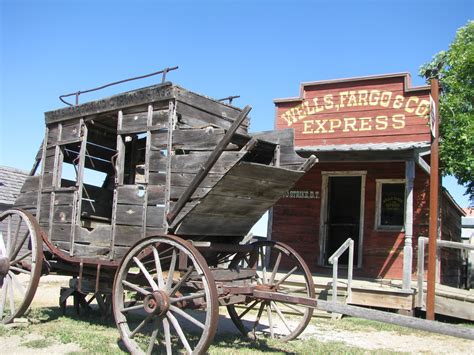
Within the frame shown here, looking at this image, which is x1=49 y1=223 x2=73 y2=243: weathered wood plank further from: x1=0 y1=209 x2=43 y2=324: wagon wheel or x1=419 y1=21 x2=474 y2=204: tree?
x1=419 y1=21 x2=474 y2=204: tree

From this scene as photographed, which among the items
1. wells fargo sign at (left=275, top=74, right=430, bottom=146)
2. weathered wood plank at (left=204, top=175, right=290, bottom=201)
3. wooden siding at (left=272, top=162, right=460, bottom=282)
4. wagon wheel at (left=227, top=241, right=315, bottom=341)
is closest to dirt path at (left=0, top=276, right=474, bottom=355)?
wagon wheel at (left=227, top=241, right=315, bottom=341)

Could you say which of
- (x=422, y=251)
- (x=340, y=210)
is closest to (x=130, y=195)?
(x=422, y=251)

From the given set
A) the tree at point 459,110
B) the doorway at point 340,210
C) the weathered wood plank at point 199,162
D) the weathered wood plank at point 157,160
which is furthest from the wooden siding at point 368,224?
the weathered wood plank at point 199,162

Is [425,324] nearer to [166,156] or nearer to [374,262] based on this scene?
[166,156]

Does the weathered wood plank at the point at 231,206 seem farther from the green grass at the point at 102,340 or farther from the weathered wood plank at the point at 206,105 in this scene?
the green grass at the point at 102,340

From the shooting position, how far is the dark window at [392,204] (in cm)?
1101

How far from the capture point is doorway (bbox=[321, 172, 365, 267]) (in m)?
11.7

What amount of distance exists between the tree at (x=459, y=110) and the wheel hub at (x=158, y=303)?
769cm

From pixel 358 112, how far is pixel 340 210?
3.71 metres

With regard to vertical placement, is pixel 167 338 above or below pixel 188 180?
below

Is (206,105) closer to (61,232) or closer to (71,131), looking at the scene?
(71,131)

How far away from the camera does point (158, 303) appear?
4.97m

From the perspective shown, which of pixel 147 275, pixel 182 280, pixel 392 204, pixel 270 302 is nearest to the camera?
pixel 182 280

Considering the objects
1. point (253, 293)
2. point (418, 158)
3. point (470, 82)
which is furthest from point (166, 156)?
point (470, 82)
